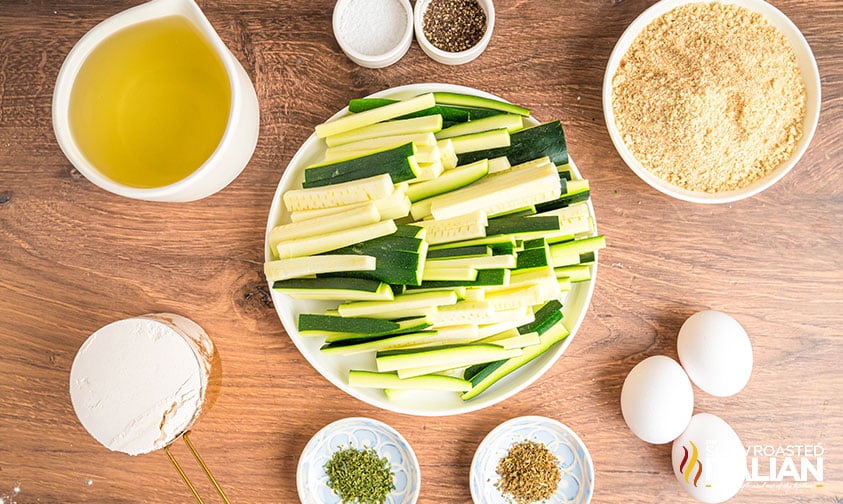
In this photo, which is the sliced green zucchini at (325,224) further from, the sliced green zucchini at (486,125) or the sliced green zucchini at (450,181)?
the sliced green zucchini at (486,125)

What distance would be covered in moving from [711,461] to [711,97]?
2.70 ft

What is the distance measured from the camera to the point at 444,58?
153 cm

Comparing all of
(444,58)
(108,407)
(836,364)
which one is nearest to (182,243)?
(108,407)

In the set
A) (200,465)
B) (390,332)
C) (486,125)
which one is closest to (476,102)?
(486,125)

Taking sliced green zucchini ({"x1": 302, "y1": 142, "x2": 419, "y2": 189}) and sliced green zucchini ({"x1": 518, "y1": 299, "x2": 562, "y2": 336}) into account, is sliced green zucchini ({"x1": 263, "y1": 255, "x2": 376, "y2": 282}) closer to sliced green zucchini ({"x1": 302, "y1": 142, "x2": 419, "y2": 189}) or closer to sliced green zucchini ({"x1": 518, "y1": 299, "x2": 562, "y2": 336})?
sliced green zucchini ({"x1": 302, "y1": 142, "x2": 419, "y2": 189})

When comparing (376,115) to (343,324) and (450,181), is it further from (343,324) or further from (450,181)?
(343,324)

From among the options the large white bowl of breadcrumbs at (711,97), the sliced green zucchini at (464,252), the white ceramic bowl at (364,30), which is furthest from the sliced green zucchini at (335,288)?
Answer: the large white bowl of breadcrumbs at (711,97)

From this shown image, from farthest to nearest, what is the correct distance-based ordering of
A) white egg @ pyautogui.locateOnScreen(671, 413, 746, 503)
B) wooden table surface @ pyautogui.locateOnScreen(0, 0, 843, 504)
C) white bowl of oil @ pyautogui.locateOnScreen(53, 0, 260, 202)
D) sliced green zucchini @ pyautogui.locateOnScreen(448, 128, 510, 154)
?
Answer: wooden table surface @ pyautogui.locateOnScreen(0, 0, 843, 504) < white egg @ pyautogui.locateOnScreen(671, 413, 746, 503) < sliced green zucchini @ pyautogui.locateOnScreen(448, 128, 510, 154) < white bowl of oil @ pyautogui.locateOnScreen(53, 0, 260, 202)

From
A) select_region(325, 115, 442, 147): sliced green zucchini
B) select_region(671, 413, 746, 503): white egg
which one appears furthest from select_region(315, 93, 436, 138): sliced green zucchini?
select_region(671, 413, 746, 503): white egg

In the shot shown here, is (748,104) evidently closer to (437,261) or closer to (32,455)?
(437,261)

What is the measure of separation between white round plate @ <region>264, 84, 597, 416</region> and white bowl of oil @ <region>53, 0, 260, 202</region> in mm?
131

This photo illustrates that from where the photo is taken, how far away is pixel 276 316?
5.27 feet

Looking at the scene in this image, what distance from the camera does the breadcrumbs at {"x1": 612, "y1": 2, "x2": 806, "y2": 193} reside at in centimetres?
147

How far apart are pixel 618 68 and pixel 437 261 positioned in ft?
2.10
